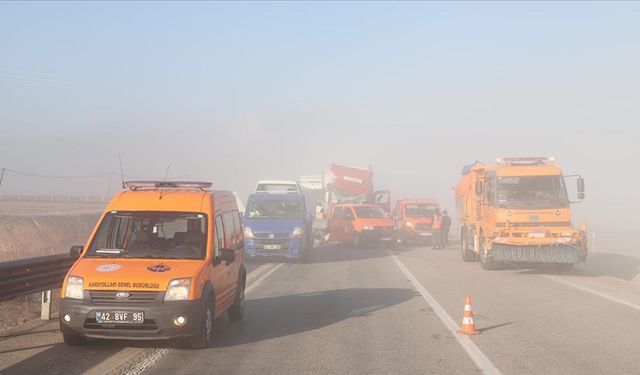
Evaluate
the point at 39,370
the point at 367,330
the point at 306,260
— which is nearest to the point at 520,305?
the point at 367,330

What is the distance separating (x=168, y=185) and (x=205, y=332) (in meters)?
2.56

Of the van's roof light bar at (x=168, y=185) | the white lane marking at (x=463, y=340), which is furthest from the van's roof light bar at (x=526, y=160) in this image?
the van's roof light bar at (x=168, y=185)

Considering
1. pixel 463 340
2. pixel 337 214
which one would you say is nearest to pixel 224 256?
pixel 463 340

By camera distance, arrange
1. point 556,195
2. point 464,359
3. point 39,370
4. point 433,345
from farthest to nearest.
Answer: point 556,195, point 433,345, point 464,359, point 39,370

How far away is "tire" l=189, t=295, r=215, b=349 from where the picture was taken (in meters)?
7.34

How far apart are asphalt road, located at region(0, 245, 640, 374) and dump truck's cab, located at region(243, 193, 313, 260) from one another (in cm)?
446

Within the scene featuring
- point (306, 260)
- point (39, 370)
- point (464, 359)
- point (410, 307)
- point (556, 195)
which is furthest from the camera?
point (306, 260)

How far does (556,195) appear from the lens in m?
17.4

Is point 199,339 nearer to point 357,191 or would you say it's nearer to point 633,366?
point 633,366

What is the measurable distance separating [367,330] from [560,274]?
10532 mm

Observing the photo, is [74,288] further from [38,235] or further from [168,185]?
[38,235]

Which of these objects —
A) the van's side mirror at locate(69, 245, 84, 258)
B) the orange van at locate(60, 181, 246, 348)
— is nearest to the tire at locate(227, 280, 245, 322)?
the orange van at locate(60, 181, 246, 348)

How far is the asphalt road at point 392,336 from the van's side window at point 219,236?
1212mm

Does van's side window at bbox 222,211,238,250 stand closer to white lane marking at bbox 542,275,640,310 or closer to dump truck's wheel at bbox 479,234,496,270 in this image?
white lane marking at bbox 542,275,640,310
